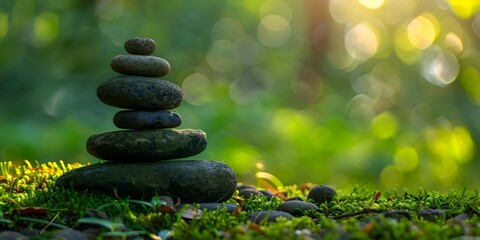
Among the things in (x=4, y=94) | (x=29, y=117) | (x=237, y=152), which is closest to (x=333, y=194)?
(x=237, y=152)

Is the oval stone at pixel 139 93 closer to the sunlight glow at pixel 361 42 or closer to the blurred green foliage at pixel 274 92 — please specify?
the blurred green foliage at pixel 274 92

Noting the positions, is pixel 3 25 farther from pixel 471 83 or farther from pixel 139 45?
pixel 471 83

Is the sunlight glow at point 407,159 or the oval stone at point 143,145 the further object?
the sunlight glow at point 407,159

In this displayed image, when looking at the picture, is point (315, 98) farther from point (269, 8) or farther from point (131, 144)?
point (131, 144)

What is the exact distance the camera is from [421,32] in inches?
613

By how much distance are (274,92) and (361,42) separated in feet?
11.5

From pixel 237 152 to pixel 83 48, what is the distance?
464cm

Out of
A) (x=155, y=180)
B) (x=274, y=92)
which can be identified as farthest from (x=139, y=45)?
(x=274, y=92)

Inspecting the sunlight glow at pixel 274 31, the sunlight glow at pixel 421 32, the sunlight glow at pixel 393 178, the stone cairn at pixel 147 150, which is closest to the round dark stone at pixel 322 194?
the stone cairn at pixel 147 150

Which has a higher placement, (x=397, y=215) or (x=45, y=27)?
(x=45, y=27)

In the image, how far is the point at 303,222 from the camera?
3.60 meters

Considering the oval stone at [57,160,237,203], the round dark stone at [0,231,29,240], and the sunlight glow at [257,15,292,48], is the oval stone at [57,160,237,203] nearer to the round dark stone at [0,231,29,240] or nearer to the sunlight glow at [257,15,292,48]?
the round dark stone at [0,231,29,240]

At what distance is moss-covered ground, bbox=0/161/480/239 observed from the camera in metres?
3.21

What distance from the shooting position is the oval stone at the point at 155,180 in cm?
450
